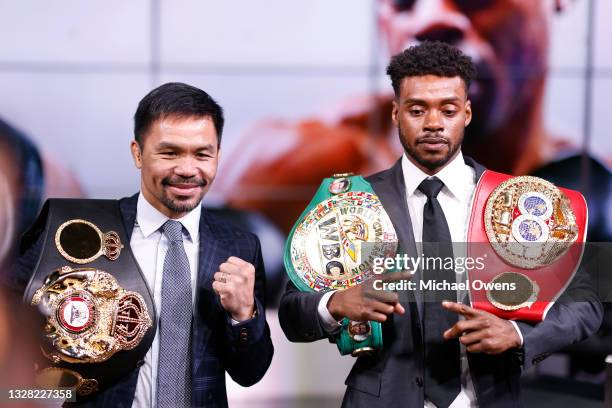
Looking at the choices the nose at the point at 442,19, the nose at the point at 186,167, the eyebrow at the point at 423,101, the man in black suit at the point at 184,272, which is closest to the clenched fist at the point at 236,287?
the man in black suit at the point at 184,272

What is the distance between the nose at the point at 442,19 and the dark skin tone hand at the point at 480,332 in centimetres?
186

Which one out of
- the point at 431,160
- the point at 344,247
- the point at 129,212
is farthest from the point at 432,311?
the point at 129,212

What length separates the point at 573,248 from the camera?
1.77 meters

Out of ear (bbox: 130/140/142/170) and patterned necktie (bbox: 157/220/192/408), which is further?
ear (bbox: 130/140/142/170)

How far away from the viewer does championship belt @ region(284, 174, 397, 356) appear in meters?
1.75

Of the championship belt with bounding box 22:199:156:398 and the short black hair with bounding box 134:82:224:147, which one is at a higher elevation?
the short black hair with bounding box 134:82:224:147

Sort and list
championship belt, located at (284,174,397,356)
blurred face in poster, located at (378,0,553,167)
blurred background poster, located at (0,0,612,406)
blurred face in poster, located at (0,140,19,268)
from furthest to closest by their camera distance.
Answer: blurred face in poster, located at (378,0,553,167)
blurred background poster, located at (0,0,612,406)
blurred face in poster, located at (0,140,19,268)
championship belt, located at (284,174,397,356)

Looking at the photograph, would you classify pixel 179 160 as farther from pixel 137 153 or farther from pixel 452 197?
pixel 452 197

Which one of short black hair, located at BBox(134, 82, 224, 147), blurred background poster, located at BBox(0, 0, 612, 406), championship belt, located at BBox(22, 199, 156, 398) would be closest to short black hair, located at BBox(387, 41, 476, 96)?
short black hair, located at BBox(134, 82, 224, 147)

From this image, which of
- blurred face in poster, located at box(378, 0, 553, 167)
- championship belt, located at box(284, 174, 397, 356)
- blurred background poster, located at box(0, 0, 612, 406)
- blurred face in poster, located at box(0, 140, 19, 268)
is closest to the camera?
championship belt, located at box(284, 174, 397, 356)

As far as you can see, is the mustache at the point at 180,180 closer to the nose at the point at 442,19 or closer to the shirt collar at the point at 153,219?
the shirt collar at the point at 153,219

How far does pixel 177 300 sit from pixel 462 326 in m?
0.63

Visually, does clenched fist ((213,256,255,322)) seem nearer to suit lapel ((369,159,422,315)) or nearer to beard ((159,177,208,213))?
beard ((159,177,208,213))

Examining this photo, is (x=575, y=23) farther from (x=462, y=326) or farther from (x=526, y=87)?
(x=462, y=326)
